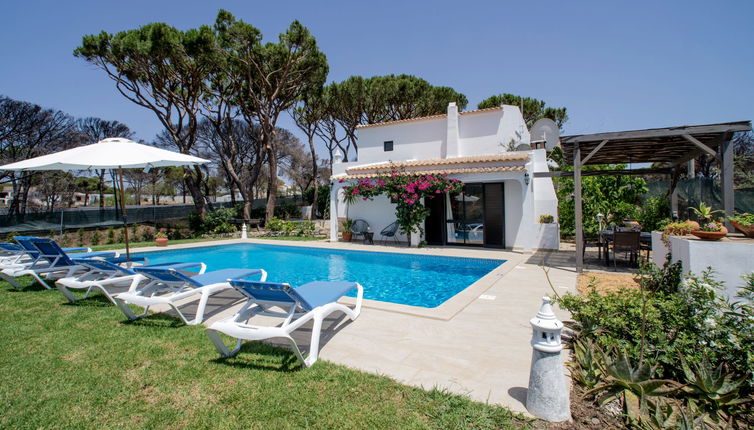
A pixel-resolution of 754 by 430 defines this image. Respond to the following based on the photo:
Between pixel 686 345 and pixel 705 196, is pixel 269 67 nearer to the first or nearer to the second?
pixel 705 196

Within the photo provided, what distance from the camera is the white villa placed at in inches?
507

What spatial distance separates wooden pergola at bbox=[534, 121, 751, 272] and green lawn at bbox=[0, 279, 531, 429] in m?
7.04

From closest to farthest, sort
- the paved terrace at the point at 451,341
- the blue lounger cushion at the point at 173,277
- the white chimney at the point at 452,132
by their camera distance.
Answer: the paved terrace at the point at 451,341
the blue lounger cushion at the point at 173,277
the white chimney at the point at 452,132

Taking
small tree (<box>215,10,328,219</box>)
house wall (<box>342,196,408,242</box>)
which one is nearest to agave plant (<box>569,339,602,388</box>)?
house wall (<box>342,196,408,242</box>)

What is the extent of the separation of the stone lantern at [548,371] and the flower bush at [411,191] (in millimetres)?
10721

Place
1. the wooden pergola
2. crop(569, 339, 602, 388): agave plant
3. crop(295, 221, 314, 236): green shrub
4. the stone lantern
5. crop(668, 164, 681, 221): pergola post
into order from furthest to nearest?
crop(295, 221, 314, 236): green shrub → crop(668, 164, 681, 221): pergola post → the wooden pergola → crop(569, 339, 602, 388): agave plant → the stone lantern

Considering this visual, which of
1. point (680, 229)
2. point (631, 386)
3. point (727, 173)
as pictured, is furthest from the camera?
point (727, 173)

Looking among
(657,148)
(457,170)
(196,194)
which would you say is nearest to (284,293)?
(657,148)

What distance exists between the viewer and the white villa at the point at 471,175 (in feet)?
42.2

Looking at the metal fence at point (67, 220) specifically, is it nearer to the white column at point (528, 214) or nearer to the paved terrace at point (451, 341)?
the paved terrace at point (451, 341)

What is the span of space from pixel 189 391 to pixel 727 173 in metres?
9.29

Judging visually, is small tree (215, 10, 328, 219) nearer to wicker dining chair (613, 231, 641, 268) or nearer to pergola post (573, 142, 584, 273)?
pergola post (573, 142, 584, 273)

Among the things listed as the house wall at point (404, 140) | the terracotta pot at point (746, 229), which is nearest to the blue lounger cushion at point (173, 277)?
the terracotta pot at point (746, 229)

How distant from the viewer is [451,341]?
14.3 ft
